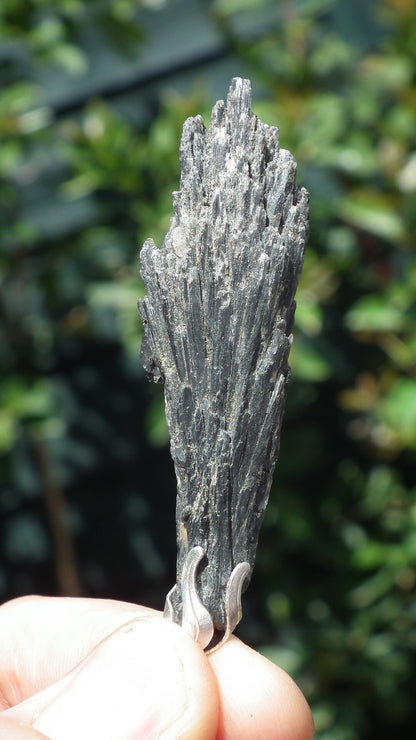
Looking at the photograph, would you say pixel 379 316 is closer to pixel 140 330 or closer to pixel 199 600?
pixel 140 330

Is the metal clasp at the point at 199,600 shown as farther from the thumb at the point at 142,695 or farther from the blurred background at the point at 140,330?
the blurred background at the point at 140,330

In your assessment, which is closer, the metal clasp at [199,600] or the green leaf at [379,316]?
the metal clasp at [199,600]

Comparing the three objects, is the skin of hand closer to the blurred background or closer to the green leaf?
the blurred background

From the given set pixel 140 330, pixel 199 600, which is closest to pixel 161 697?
pixel 199 600

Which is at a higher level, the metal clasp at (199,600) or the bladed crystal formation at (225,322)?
the bladed crystal formation at (225,322)

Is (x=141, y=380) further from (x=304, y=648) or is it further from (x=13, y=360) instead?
(x=304, y=648)

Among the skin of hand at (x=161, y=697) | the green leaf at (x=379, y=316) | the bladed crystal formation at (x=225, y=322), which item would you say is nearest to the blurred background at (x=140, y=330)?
the green leaf at (x=379, y=316)
